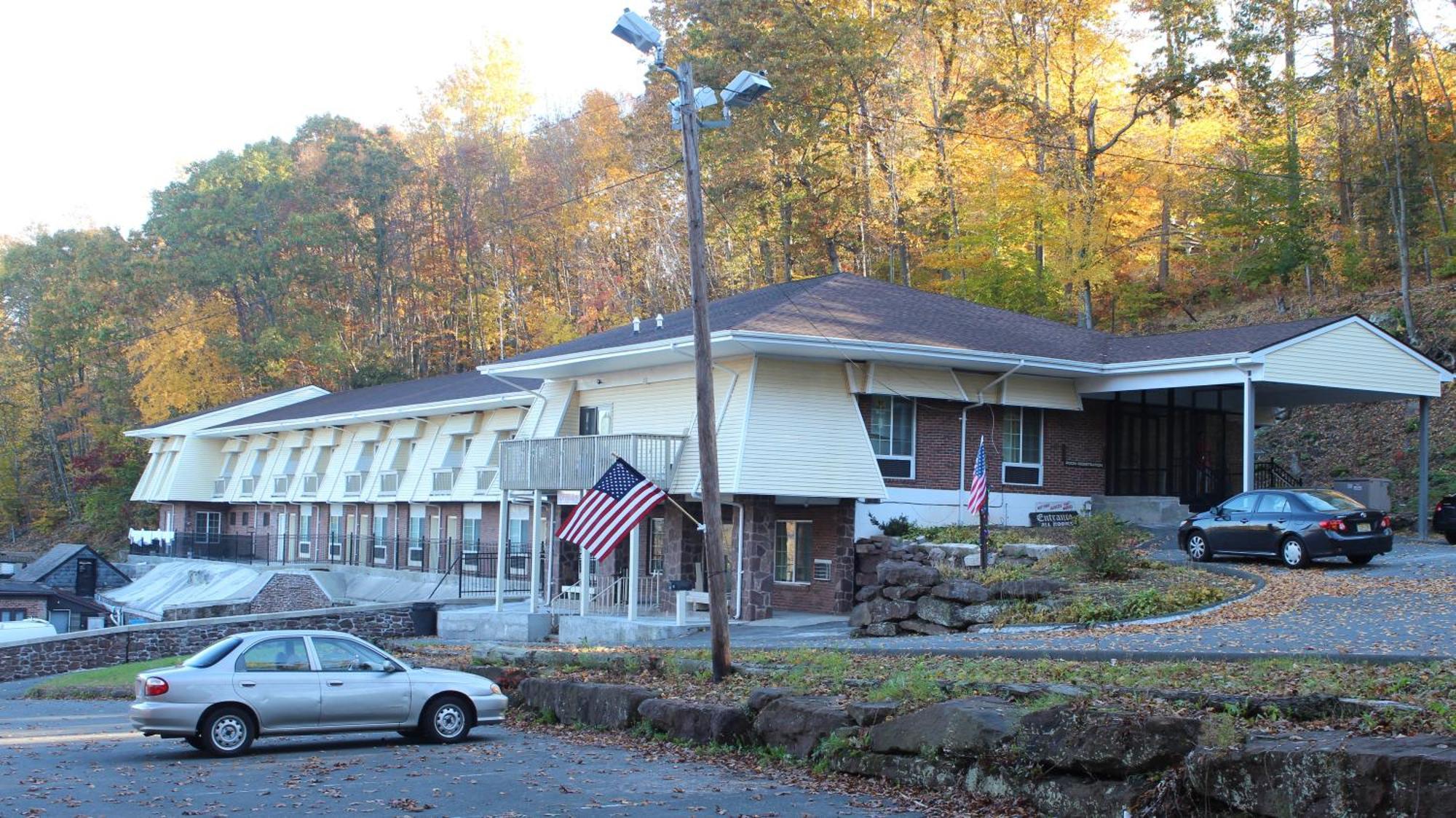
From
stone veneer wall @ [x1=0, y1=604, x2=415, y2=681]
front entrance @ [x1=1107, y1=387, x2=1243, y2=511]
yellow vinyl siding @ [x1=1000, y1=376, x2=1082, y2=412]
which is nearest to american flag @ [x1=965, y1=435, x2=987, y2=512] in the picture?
yellow vinyl siding @ [x1=1000, y1=376, x2=1082, y2=412]

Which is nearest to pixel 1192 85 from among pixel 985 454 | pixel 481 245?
pixel 985 454

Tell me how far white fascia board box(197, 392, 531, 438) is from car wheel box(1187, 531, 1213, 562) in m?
19.8

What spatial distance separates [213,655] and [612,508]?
9.61 metres

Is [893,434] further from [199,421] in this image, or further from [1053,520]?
[199,421]

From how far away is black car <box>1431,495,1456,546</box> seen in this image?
28.1 metres

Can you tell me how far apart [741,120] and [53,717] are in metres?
30.6

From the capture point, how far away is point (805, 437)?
27922mm

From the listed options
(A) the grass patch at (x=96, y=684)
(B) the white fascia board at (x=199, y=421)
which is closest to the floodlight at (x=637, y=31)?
(A) the grass patch at (x=96, y=684)

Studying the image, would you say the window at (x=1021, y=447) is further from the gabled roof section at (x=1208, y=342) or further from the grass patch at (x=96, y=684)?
the grass patch at (x=96, y=684)

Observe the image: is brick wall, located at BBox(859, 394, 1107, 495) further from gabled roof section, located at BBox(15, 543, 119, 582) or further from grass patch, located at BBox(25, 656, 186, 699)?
gabled roof section, located at BBox(15, 543, 119, 582)

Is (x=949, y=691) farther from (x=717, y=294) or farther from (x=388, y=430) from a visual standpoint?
(x=717, y=294)

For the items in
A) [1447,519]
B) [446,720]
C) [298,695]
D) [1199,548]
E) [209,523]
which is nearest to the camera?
[298,695]

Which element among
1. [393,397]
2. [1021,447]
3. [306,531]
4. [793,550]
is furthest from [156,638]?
[1021,447]

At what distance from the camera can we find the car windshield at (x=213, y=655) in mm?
15461
